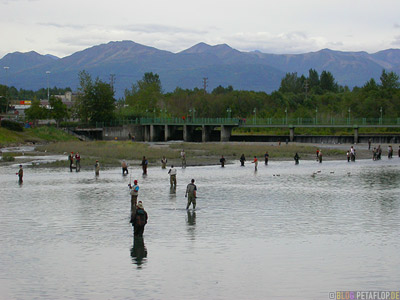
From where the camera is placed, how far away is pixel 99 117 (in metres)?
132

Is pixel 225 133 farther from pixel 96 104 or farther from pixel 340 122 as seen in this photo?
pixel 96 104

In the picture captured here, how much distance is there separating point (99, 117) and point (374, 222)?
109m

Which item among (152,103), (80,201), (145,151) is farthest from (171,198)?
(152,103)

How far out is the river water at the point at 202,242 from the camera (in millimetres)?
18062

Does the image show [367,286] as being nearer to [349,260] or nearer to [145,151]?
[349,260]

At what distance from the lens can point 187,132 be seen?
436 ft

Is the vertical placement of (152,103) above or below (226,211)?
above

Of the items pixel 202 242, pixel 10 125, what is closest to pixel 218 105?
pixel 10 125

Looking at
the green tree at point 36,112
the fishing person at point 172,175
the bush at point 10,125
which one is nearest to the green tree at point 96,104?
the green tree at point 36,112

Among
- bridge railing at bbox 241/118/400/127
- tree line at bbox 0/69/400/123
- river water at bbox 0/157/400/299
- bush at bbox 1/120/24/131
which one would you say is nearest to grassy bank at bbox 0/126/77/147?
bush at bbox 1/120/24/131

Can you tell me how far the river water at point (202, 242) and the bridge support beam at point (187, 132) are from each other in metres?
88.2

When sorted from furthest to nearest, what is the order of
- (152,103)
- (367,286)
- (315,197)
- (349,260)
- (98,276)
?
(152,103)
(315,197)
(349,260)
(98,276)
(367,286)

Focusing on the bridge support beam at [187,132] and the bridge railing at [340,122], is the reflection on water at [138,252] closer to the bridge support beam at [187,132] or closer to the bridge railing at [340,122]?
the bridge railing at [340,122]

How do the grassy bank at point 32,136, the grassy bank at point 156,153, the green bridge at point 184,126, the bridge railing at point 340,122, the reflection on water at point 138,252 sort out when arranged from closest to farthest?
the reflection on water at point 138,252 < the grassy bank at point 156,153 < the grassy bank at point 32,136 < the bridge railing at point 340,122 < the green bridge at point 184,126
